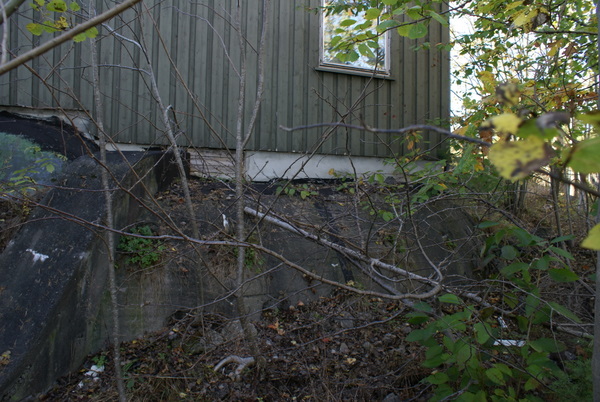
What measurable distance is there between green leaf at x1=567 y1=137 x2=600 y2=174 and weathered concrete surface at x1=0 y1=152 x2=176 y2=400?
92.0 inches

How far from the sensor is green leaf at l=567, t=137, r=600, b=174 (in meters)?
0.85

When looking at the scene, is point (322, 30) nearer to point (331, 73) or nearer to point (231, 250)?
point (331, 73)

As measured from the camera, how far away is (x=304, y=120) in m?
6.60

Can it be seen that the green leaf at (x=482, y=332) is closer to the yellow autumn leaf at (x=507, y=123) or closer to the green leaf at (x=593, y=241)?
the green leaf at (x=593, y=241)

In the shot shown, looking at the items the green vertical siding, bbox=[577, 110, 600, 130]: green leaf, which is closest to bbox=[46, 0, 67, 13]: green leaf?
bbox=[577, 110, 600, 130]: green leaf

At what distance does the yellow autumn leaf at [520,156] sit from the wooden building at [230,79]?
4.59 m

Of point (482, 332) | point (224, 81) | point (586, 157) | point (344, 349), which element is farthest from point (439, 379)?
point (224, 81)

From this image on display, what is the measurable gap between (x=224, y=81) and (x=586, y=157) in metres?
5.83

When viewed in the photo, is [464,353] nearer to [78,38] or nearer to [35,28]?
[78,38]

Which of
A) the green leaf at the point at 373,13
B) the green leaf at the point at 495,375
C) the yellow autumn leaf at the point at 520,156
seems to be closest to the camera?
the yellow autumn leaf at the point at 520,156

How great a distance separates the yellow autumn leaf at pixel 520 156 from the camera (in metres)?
0.83

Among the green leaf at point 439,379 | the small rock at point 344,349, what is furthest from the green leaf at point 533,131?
the small rock at point 344,349

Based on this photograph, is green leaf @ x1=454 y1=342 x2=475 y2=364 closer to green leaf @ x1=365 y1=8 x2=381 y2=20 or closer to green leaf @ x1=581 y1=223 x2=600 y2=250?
green leaf @ x1=581 y1=223 x2=600 y2=250

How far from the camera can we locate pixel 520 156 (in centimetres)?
86
